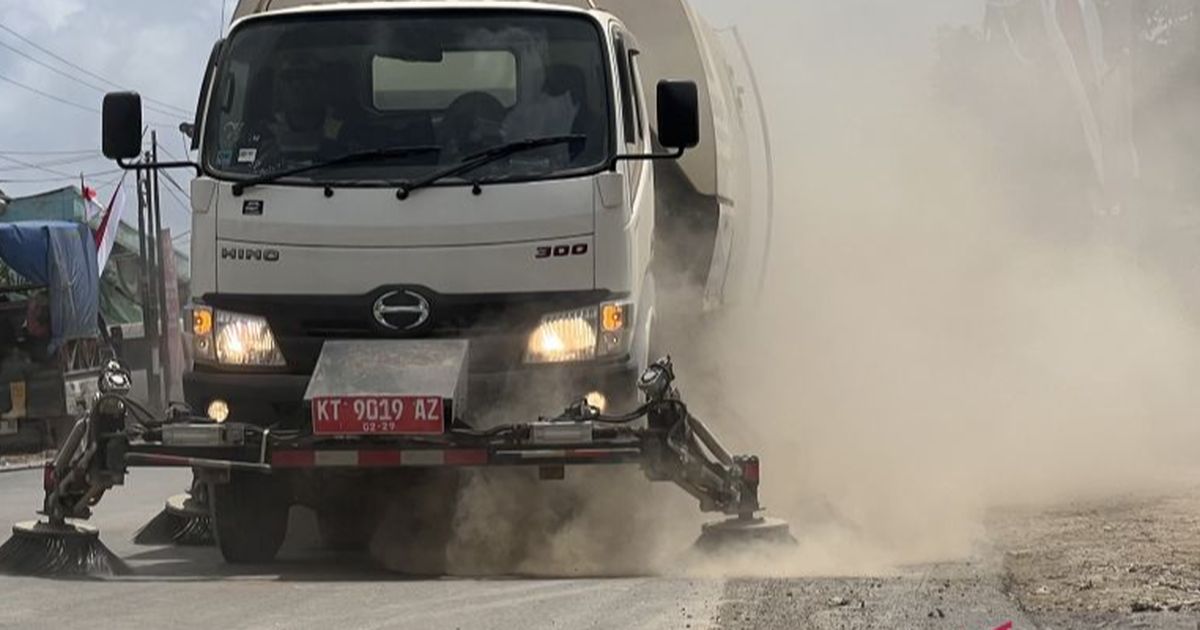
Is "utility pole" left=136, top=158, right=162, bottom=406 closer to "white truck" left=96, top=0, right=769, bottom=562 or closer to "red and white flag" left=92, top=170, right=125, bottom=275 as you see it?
"red and white flag" left=92, top=170, right=125, bottom=275

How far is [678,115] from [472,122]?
964 millimetres

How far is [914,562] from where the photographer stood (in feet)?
33.3

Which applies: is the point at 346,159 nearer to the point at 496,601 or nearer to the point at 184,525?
the point at 496,601

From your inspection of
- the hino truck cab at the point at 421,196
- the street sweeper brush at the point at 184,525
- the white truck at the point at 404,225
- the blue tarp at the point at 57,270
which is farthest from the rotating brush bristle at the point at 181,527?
the blue tarp at the point at 57,270

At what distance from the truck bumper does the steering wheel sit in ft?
3.57

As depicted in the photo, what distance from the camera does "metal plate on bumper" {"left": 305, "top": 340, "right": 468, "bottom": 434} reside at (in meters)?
9.37

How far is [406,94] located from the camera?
33.6 feet

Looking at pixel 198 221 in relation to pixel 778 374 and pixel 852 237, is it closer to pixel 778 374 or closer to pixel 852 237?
pixel 778 374

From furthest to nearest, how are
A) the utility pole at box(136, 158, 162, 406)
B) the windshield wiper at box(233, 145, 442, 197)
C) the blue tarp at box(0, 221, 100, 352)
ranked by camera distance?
the utility pole at box(136, 158, 162, 406)
the blue tarp at box(0, 221, 100, 352)
the windshield wiper at box(233, 145, 442, 197)

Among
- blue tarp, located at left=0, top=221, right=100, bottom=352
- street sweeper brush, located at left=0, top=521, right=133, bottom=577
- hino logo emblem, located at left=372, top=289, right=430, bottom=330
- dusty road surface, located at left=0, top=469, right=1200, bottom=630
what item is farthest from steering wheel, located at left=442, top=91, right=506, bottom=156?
blue tarp, located at left=0, top=221, right=100, bottom=352

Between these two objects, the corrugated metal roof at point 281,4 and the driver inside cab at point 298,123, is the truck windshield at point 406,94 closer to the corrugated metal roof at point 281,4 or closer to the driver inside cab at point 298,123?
the driver inside cab at point 298,123

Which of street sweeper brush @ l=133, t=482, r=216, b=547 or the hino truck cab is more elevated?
the hino truck cab

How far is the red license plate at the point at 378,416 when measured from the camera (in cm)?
935

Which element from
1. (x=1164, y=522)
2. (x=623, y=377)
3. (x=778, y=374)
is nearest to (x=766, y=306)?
(x=778, y=374)
